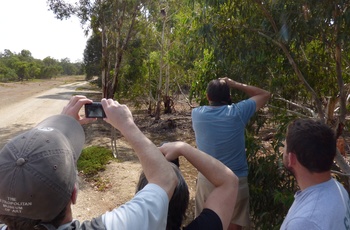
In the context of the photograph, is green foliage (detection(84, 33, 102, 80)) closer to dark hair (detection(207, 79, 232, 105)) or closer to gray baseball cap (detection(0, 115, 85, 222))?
dark hair (detection(207, 79, 232, 105))

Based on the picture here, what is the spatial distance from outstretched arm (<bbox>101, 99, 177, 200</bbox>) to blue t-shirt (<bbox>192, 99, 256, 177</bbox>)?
70.5 inches

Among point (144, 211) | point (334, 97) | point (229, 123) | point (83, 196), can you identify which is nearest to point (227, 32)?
point (229, 123)

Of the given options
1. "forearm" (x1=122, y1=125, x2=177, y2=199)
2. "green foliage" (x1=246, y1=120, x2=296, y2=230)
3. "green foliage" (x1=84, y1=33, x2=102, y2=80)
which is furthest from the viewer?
"green foliage" (x1=84, y1=33, x2=102, y2=80)

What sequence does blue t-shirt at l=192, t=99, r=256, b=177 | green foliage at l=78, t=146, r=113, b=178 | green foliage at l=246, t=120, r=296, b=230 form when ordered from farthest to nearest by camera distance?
1. green foliage at l=78, t=146, r=113, b=178
2. green foliage at l=246, t=120, r=296, b=230
3. blue t-shirt at l=192, t=99, r=256, b=177

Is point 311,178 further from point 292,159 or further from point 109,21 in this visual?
point 109,21

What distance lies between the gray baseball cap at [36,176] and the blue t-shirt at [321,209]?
1131mm

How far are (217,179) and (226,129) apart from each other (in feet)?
4.95

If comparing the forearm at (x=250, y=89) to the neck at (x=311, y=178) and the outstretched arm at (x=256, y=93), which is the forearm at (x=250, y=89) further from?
the neck at (x=311, y=178)

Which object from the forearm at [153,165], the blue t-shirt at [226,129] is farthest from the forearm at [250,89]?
the forearm at [153,165]

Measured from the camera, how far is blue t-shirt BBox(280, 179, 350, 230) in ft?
5.52

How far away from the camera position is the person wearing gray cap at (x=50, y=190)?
1.11 meters

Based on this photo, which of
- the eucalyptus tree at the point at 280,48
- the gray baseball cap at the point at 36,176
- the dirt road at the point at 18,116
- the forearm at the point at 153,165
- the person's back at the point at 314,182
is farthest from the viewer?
the dirt road at the point at 18,116

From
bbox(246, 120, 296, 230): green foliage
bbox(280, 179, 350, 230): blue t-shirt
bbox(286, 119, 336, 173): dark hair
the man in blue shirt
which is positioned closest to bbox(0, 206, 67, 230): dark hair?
bbox(280, 179, 350, 230): blue t-shirt

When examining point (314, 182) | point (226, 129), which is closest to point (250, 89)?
point (226, 129)
